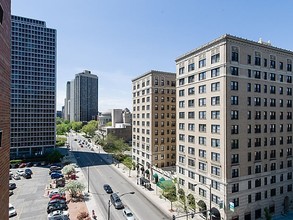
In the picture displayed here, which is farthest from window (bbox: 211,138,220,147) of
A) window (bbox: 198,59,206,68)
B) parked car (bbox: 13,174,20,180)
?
parked car (bbox: 13,174,20,180)

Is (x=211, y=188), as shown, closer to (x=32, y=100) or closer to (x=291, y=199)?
(x=291, y=199)

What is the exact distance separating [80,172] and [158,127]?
30.4 meters

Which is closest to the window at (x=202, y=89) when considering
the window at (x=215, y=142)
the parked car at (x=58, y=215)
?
the window at (x=215, y=142)

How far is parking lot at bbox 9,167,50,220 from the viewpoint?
3841 centimetres

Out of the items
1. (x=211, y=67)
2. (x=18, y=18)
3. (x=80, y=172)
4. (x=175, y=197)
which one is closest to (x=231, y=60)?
(x=211, y=67)

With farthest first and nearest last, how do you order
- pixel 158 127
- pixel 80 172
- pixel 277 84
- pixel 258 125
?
pixel 80 172
pixel 158 127
pixel 277 84
pixel 258 125

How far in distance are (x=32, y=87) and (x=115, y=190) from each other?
63889 mm

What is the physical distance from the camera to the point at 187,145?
1791 inches

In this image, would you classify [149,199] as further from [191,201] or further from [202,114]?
[202,114]

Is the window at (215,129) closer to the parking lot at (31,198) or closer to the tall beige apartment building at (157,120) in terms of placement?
the tall beige apartment building at (157,120)

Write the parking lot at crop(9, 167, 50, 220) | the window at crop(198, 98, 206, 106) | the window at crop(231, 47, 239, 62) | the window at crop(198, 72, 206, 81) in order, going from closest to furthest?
the window at crop(231, 47, 239, 62), the parking lot at crop(9, 167, 50, 220), the window at crop(198, 98, 206, 106), the window at crop(198, 72, 206, 81)

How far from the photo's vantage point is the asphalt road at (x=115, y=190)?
39625 millimetres

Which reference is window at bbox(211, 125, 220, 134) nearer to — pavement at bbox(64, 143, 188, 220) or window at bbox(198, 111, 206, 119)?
window at bbox(198, 111, 206, 119)

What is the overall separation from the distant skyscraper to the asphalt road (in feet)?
74.6
